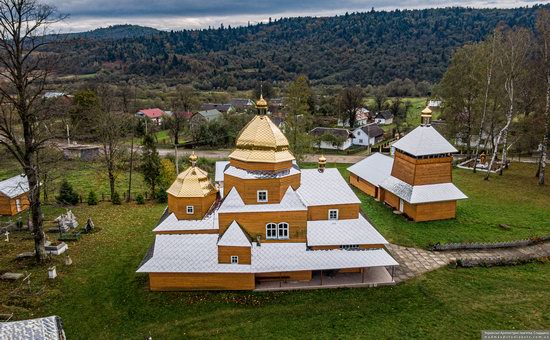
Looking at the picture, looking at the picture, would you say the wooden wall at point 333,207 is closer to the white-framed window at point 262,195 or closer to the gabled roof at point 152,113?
the white-framed window at point 262,195

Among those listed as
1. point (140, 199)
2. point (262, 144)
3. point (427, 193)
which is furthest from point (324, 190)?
point (140, 199)

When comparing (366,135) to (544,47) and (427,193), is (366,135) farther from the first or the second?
(427,193)

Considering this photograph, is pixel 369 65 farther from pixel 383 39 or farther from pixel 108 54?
pixel 108 54

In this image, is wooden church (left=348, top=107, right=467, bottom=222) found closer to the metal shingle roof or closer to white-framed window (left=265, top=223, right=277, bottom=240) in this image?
the metal shingle roof

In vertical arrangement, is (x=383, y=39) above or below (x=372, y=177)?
above

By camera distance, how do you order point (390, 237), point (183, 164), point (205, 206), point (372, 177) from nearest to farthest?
point (205, 206) → point (390, 237) → point (372, 177) → point (183, 164)

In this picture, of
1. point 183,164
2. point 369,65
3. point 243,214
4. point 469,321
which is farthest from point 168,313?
point 369,65

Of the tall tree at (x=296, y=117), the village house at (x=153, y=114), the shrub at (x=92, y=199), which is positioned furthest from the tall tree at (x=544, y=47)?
the village house at (x=153, y=114)
